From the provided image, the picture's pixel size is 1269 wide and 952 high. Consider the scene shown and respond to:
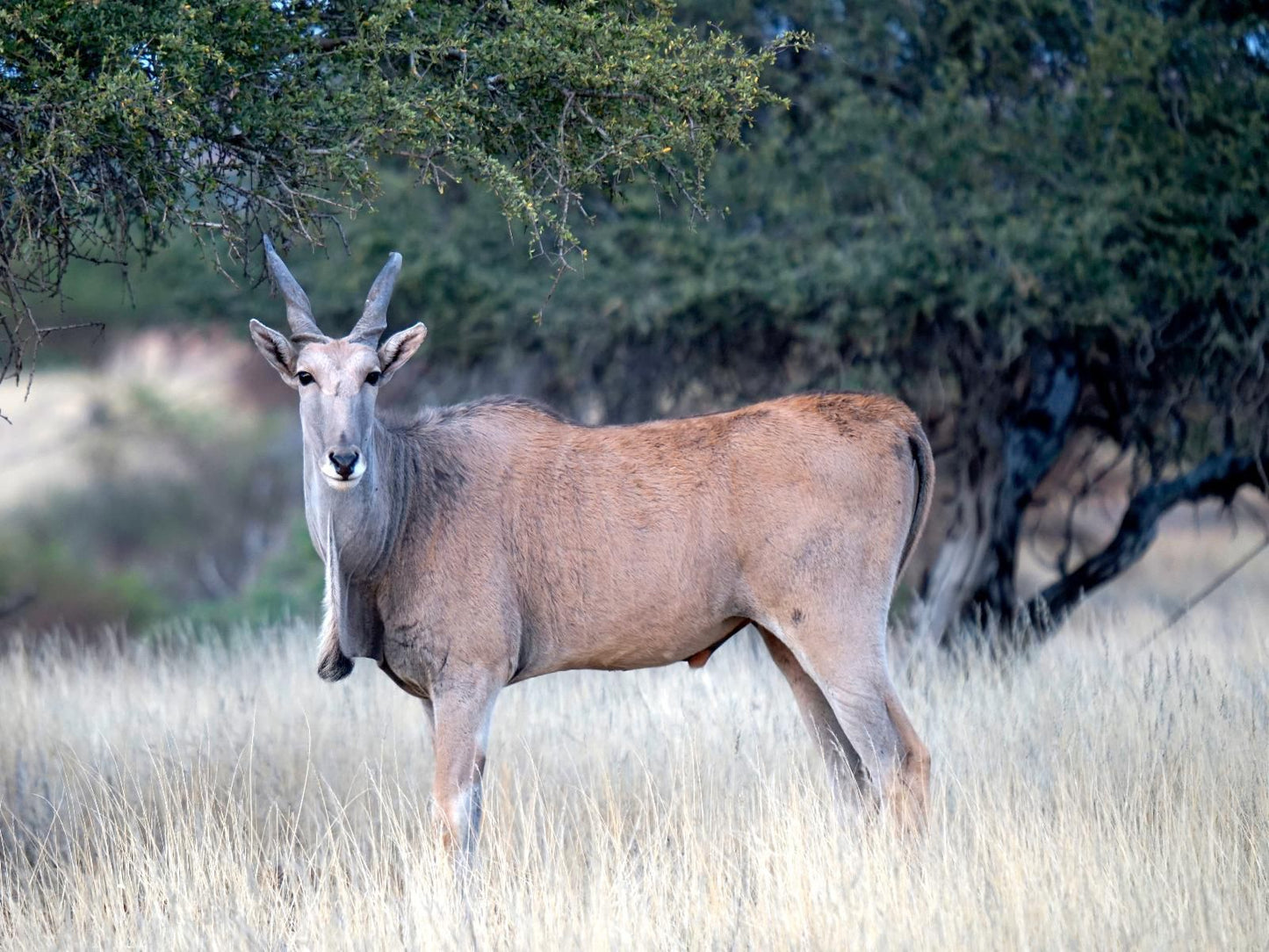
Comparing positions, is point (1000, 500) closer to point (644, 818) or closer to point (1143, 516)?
point (1143, 516)

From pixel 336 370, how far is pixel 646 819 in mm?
2209

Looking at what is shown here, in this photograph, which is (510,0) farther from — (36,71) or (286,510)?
(286,510)

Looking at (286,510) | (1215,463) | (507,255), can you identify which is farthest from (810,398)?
(286,510)

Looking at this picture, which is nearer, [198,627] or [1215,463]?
[1215,463]

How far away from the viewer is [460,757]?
5.82 m

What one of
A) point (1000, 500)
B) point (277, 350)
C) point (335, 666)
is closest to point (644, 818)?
point (335, 666)

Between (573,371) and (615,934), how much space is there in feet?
27.1

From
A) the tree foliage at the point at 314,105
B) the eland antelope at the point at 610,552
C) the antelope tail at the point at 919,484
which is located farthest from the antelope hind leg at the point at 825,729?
the tree foliage at the point at 314,105

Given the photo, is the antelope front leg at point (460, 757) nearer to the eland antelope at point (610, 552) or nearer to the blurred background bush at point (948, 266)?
the eland antelope at point (610, 552)

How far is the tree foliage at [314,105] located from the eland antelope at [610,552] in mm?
496

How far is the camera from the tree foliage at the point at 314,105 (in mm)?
A: 5383

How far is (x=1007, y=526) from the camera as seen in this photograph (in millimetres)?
11477

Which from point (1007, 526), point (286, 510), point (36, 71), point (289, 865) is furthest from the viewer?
point (286, 510)

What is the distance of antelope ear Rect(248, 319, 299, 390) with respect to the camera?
5.77 m
